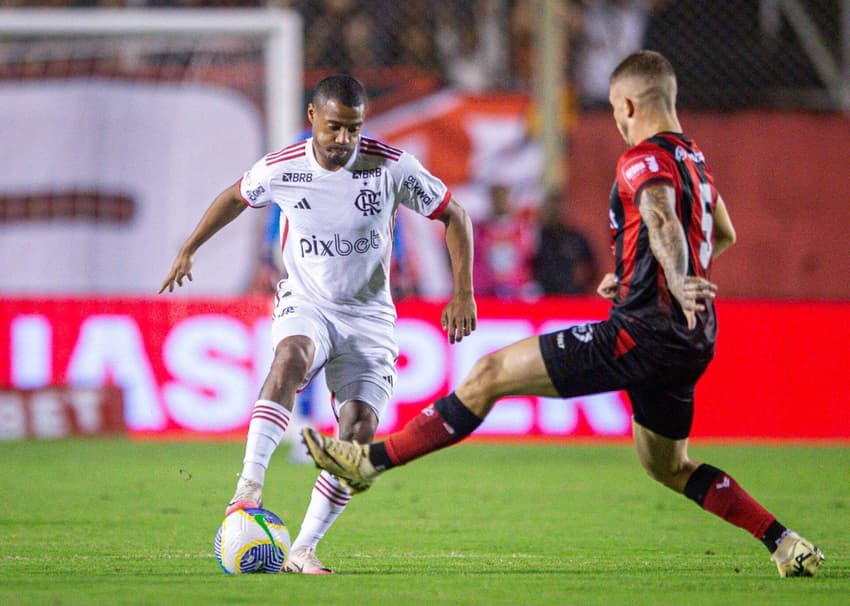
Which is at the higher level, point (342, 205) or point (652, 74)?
point (652, 74)

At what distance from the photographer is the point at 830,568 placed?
20.3 ft

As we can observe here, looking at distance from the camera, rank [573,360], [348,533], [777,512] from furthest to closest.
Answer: [777,512] → [348,533] → [573,360]

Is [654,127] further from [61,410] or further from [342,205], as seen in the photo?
[61,410]

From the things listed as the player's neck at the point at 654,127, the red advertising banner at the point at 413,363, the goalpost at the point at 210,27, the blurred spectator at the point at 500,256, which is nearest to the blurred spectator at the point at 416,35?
the blurred spectator at the point at 500,256

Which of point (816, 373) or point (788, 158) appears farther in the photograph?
point (788, 158)

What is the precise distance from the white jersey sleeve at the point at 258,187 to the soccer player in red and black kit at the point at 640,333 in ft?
4.40

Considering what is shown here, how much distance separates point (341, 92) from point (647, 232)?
4.69 ft

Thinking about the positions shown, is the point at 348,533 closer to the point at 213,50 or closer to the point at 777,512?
the point at 777,512

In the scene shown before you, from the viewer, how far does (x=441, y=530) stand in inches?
296

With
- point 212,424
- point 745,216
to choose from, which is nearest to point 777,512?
point 212,424

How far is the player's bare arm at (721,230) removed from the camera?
612cm

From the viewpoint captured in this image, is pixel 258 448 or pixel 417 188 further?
pixel 417 188

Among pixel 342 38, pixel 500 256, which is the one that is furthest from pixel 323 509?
pixel 342 38

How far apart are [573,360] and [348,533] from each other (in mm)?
2309
